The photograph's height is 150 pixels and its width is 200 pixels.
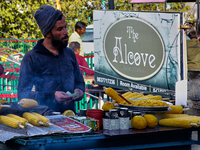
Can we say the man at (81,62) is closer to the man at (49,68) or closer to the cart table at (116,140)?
the man at (49,68)

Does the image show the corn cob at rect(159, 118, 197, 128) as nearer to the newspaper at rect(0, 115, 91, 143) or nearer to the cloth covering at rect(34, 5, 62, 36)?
the newspaper at rect(0, 115, 91, 143)

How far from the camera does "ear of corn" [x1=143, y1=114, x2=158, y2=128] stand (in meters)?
2.69

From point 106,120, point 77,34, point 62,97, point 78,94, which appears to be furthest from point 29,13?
point 106,120

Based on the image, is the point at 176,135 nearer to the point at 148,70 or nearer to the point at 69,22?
the point at 148,70

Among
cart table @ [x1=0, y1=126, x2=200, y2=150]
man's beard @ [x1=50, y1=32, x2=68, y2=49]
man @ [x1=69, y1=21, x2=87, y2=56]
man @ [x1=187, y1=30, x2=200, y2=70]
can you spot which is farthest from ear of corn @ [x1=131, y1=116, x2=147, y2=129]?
man @ [x1=69, y1=21, x2=87, y2=56]

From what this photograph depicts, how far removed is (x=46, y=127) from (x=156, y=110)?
0.97 m

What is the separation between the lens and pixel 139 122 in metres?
2.60

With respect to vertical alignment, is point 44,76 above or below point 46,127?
above

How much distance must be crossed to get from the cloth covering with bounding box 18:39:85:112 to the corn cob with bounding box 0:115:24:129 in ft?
1.98

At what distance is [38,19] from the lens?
10.5 feet

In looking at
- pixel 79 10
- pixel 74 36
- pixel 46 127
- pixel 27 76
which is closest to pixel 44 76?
pixel 27 76

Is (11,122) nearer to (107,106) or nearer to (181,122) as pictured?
(107,106)

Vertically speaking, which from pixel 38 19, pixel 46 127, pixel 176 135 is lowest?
pixel 176 135

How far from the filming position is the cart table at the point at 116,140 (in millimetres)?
2285
